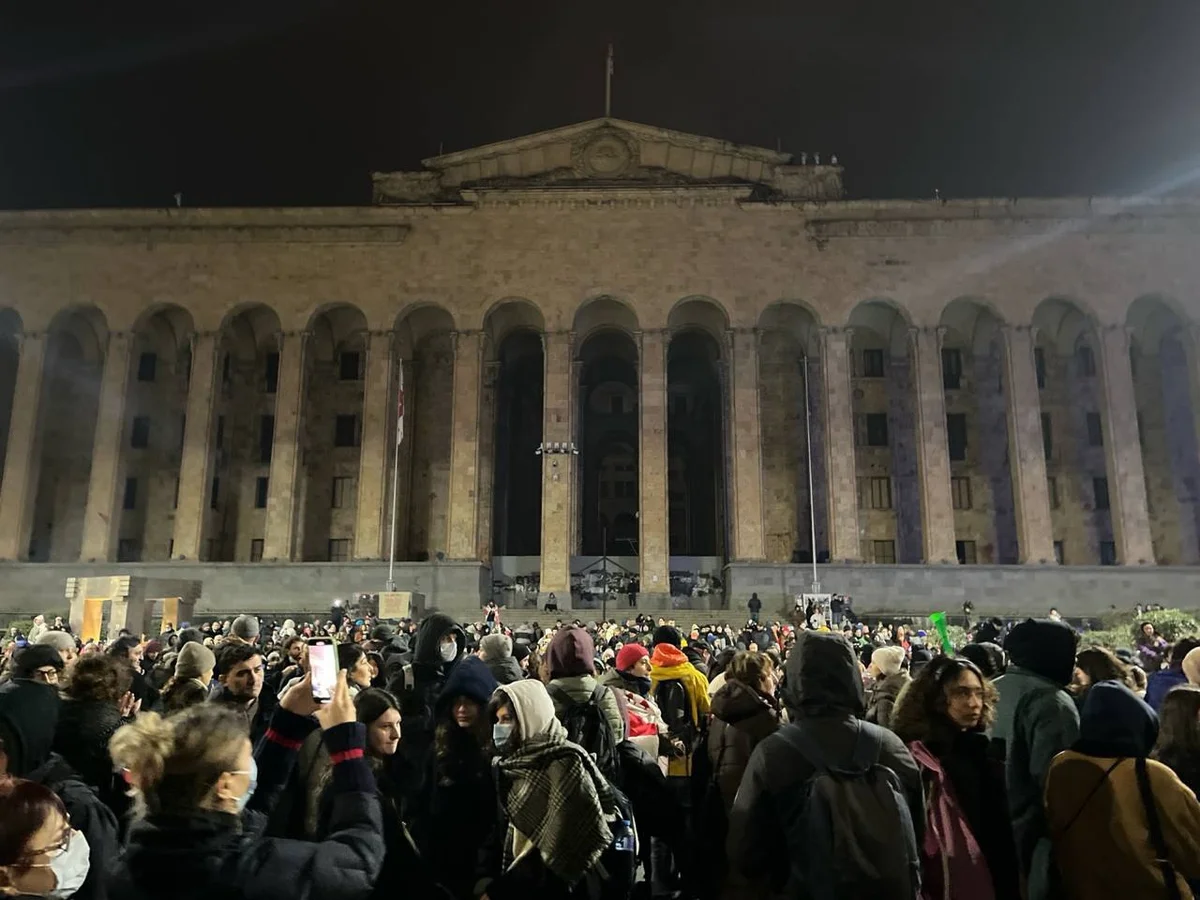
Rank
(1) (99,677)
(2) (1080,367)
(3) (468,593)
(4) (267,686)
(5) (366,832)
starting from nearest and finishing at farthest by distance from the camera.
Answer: (5) (366,832) < (1) (99,677) < (4) (267,686) < (3) (468,593) < (2) (1080,367)

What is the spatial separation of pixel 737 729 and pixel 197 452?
111 ft

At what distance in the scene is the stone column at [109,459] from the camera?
33.5 metres

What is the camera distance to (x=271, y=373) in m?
39.8

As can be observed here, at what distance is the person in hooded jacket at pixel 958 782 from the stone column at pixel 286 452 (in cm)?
3235

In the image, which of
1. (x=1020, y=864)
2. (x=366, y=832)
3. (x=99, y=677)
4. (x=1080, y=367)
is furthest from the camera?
(x=1080, y=367)

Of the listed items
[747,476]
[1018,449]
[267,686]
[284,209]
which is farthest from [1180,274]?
[267,686]

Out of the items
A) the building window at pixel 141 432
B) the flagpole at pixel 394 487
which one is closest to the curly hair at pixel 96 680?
the flagpole at pixel 394 487

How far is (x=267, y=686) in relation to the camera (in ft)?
19.9

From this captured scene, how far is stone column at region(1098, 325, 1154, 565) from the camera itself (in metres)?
32.2

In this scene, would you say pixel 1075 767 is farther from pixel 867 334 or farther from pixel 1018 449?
pixel 867 334

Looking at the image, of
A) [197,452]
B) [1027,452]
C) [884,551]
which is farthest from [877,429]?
[197,452]

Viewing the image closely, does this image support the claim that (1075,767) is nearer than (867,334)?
Yes

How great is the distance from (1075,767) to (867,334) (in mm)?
36835

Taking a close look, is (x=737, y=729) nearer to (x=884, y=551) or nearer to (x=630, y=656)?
(x=630, y=656)
